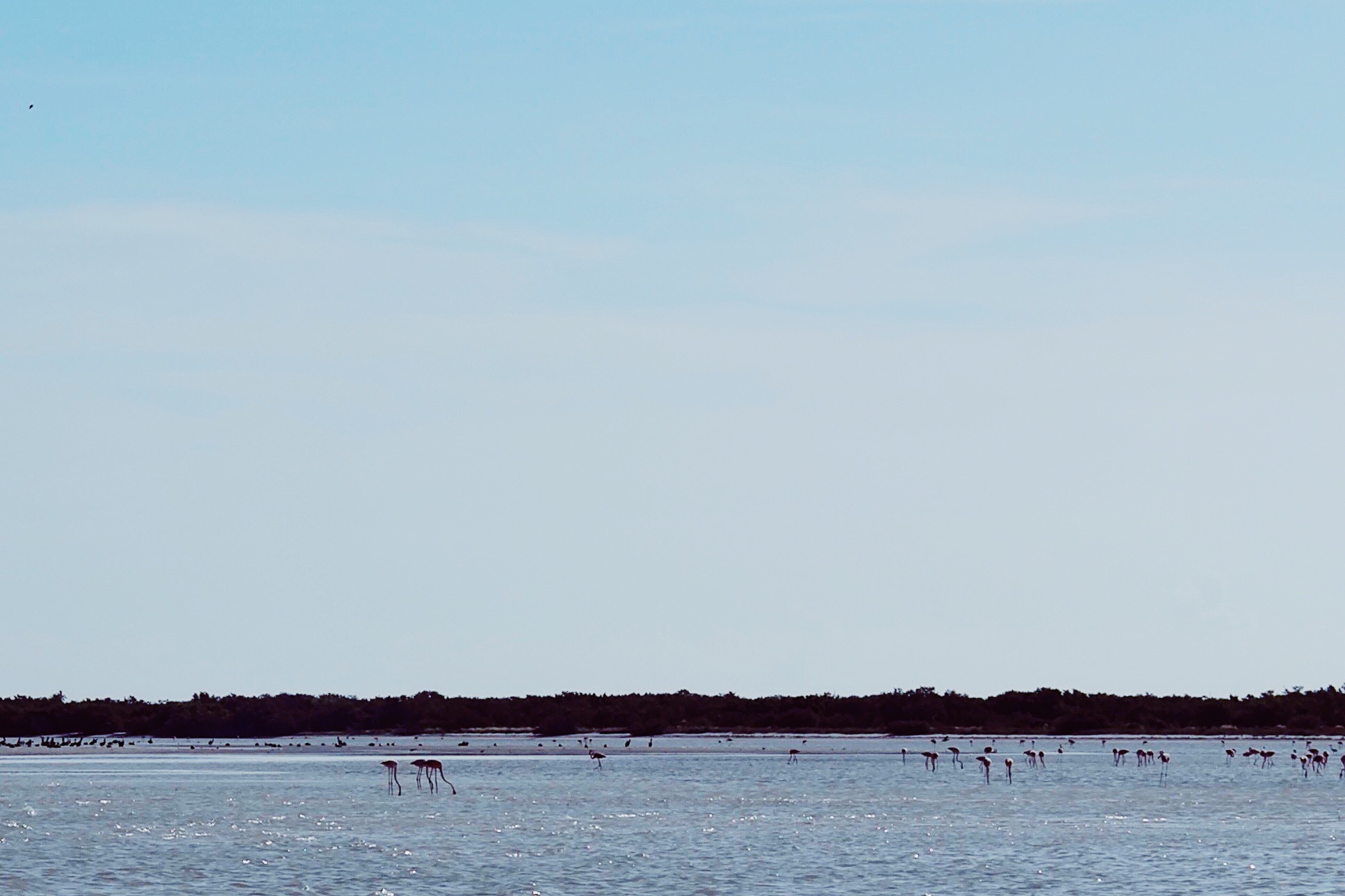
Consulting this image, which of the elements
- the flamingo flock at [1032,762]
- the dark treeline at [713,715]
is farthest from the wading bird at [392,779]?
the dark treeline at [713,715]

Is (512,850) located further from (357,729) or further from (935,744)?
(357,729)

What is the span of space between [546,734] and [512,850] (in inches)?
3483

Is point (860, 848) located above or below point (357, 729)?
below

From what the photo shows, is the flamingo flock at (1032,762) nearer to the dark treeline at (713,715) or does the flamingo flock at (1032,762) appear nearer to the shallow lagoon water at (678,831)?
the shallow lagoon water at (678,831)

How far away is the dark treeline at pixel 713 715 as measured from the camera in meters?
122

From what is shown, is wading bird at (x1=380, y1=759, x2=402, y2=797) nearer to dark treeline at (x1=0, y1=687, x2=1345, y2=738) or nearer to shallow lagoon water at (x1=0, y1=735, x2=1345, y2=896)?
shallow lagoon water at (x1=0, y1=735, x2=1345, y2=896)

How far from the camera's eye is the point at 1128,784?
6103 centimetres

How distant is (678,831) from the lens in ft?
138

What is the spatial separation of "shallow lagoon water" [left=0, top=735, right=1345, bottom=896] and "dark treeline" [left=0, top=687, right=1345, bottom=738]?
49.4 metres

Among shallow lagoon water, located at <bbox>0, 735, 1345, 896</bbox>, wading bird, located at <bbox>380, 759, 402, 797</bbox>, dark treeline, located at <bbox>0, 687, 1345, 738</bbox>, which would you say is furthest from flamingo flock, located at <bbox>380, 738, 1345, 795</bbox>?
dark treeline, located at <bbox>0, 687, 1345, 738</bbox>

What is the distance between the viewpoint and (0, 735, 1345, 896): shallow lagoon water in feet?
105

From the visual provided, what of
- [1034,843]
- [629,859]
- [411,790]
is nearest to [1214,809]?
[1034,843]

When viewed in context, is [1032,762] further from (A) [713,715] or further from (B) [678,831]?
(A) [713,715]

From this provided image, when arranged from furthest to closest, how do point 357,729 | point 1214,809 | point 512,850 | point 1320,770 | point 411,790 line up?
point 357,729 < point 1320,770 < point 411,790 < point 1214,809 < point 512,850
